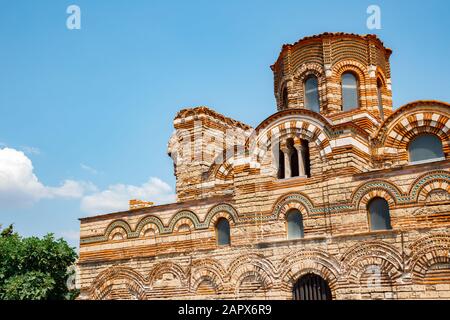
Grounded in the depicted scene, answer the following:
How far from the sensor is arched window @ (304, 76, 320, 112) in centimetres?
1936

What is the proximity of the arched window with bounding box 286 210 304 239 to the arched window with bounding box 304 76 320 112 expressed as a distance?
487cm

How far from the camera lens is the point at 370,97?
18.8 meters

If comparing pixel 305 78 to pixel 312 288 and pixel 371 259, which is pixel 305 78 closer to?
pixel 371 259

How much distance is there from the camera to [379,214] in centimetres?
1482

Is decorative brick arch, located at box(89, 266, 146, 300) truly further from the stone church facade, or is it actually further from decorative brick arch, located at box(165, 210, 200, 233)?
decorative brick arch, located at box(165, 210, 200, 233)

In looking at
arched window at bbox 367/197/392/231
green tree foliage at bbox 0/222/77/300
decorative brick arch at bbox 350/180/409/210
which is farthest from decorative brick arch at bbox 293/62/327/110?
green tree foliage at bbox 0/222/77/300

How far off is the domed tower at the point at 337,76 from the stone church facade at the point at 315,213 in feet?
0.14

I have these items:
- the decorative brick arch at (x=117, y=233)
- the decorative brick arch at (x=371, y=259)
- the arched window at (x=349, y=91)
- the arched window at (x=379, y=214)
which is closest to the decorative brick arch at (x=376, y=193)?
the arched window at (x=379, y=214)

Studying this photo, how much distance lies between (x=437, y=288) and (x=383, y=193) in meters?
2.86

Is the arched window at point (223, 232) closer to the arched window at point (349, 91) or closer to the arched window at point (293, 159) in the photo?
the arched window at point (293, 159)

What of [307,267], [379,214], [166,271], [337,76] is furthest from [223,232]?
[337,76]

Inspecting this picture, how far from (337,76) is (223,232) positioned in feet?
23.3
